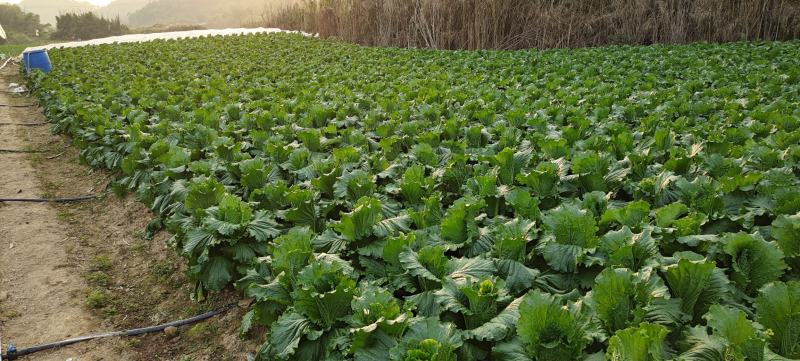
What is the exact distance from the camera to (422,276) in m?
2.74

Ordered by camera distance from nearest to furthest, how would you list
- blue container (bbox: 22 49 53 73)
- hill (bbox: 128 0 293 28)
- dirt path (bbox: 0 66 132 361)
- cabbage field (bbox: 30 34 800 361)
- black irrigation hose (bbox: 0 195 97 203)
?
cabbage field (bbox: 30 34 800 361), dirt path (bbox: 0 66 132 361), black irrigation hose (bbox: 0 195 97 203), blue container (bbox: 22 49 53 73), hill (bbox: 128 0 293 28)

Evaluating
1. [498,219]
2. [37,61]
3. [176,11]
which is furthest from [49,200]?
[176,11]

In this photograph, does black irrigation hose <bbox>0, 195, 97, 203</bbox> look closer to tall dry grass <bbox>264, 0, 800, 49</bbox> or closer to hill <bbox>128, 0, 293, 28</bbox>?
tall dry grass <bbox>264, 0, 800, 49</bbox>

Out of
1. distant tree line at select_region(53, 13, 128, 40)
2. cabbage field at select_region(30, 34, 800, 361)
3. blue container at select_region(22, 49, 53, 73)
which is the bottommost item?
cabbage field at select_region(30, 34, 800, 361)

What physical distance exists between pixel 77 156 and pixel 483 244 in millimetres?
7456

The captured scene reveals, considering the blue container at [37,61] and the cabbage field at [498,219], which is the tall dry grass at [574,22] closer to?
the cabbage field at [498,219]

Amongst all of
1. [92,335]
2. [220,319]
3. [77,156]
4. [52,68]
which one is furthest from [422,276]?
[52,68]

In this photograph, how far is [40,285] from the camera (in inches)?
176

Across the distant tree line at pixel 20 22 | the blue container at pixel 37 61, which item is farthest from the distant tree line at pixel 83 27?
the blue container at pixel 37 61

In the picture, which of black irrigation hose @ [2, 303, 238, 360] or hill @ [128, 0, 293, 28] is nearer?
black irrigation hose @ [2, 303, 238, 360]

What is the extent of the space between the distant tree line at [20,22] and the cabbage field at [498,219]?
54406 mm

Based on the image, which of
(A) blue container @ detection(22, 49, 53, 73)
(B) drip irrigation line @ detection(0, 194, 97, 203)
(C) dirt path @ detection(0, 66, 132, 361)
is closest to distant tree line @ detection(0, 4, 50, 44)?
(A) blue container @ detection(22, 49, 53, 73)

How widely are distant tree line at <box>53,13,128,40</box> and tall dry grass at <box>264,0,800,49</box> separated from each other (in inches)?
1521

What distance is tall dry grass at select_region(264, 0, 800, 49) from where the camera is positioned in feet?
47.0
